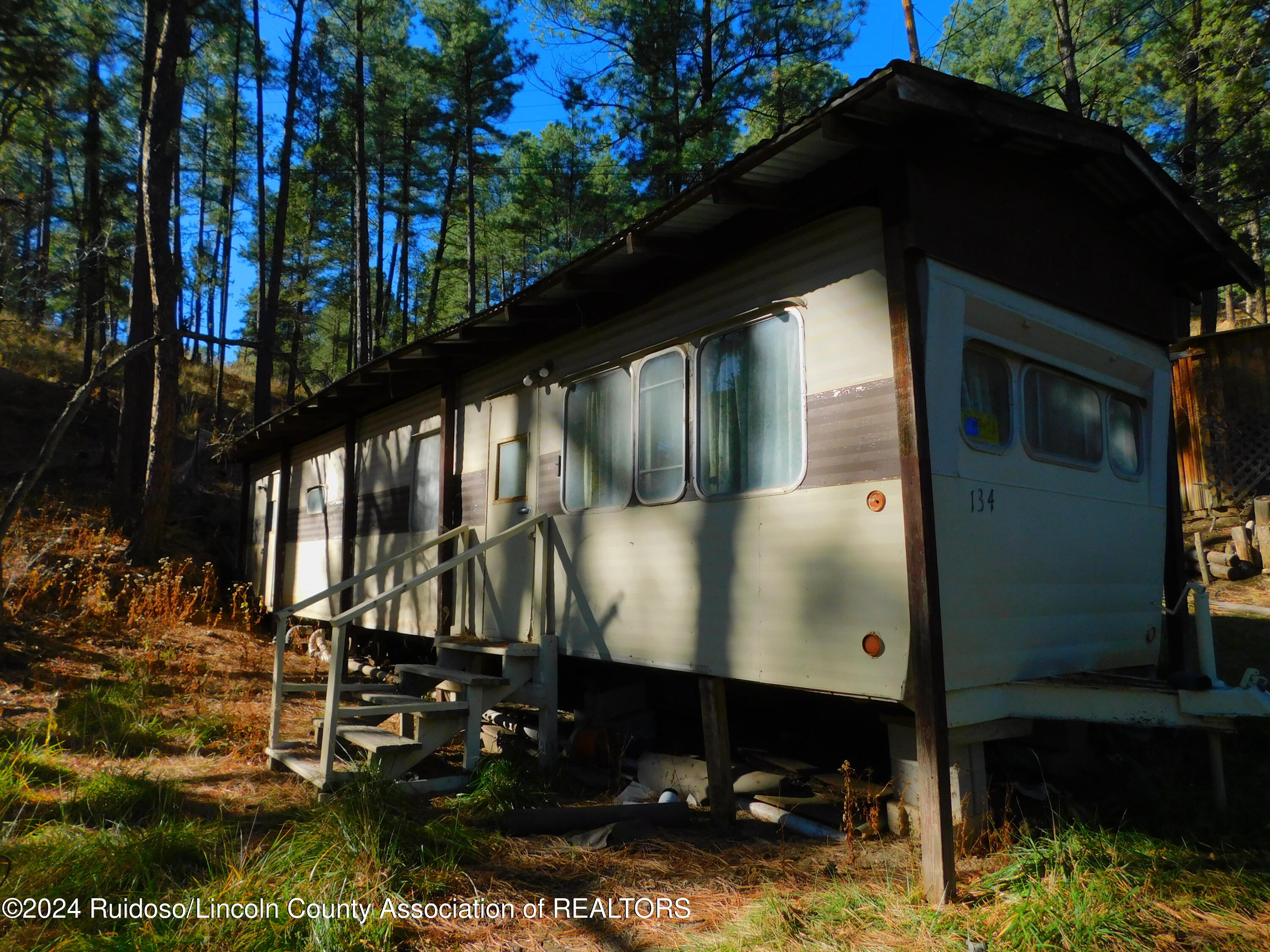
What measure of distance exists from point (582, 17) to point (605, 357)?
498 inches

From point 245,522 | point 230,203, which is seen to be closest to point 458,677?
point 245,522

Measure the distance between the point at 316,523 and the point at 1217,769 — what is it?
1022 cm

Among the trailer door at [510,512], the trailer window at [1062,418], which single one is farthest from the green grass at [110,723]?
the trailer window at [1062,418]

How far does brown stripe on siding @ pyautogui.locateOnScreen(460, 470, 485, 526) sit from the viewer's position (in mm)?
7492

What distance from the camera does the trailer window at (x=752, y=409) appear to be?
15.2ft

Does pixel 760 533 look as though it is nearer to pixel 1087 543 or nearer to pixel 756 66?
→ pixel 1087 543

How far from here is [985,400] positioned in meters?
4.60

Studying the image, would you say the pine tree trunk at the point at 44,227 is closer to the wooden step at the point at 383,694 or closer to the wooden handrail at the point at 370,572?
the wooden handrail at the point at 370,572

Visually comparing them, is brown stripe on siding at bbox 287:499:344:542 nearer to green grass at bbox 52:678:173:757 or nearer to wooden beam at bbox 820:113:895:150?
green grass at bbox 52:678:173:757

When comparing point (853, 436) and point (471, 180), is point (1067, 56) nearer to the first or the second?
point (853, 436)

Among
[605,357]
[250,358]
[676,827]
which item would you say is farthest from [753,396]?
[250,358]

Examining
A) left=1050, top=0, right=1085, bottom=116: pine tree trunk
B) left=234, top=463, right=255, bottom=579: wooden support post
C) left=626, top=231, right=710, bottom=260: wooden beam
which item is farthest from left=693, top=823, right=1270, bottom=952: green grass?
left=234, top=463, right=255, bottom=579: wooden support post

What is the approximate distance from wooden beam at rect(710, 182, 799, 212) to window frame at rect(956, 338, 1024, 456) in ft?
4.10

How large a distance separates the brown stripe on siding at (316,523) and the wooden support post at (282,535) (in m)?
0.12
